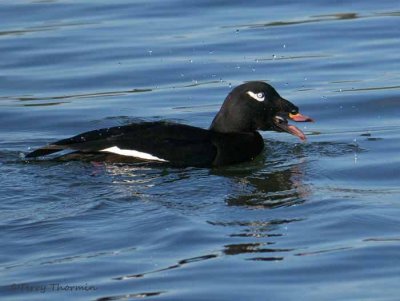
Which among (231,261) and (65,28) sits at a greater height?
(65,28)

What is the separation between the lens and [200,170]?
11445mm

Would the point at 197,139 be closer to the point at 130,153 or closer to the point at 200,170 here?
the point at 200,170

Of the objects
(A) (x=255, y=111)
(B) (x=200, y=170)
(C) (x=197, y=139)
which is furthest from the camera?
(A) (x=255, y=111)

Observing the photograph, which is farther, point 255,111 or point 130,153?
point 255,111

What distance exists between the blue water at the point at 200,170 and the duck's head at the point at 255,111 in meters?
0.30

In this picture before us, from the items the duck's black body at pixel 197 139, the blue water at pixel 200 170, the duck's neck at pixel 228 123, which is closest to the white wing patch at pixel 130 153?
the duck's black body at pixel 197 139

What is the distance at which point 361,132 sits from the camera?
12.9 metres

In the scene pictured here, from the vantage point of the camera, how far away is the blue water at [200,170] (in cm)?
859

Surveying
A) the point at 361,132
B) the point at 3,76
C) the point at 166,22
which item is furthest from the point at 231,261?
the point at 166,22

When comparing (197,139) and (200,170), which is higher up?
(197,139)

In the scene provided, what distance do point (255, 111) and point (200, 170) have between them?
0.93m

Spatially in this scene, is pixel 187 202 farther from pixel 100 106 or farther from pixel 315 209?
pixel 100 106

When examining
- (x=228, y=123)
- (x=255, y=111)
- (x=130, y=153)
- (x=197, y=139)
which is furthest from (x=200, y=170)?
(x=255, y=111)

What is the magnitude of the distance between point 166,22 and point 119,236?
8.53 meters
